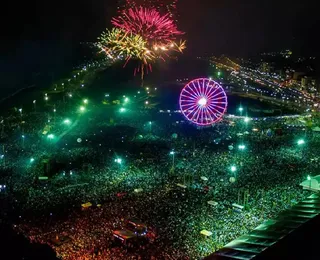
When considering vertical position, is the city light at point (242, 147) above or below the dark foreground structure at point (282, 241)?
above

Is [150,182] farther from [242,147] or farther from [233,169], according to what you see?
[242,147]

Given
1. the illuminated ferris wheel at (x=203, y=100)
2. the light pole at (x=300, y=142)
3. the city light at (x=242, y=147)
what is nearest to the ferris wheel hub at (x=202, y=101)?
the illuminated ferris wheel at (x=203, y=100)

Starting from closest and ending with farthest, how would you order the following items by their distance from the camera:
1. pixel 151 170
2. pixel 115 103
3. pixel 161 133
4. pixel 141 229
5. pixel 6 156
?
pixel 141 229, pixel 151 170, pixel 6 156, pixel 161 133, pixel 115 103

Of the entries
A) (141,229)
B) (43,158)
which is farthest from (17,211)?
(43,158)

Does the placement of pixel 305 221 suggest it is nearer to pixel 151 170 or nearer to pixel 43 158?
pixel 151 170

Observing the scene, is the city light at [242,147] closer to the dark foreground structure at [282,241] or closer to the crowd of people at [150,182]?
the crowd of people at [150,182]

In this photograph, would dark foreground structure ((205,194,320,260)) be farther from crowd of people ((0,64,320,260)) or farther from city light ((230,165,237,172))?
city light ((230,165,237,172))

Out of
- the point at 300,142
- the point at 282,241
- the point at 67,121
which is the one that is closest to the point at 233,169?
the point at 300,142

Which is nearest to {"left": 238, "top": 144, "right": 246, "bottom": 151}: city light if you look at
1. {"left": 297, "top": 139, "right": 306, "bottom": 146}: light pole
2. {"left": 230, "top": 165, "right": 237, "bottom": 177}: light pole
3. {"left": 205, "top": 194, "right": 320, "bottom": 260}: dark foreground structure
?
{"left": 297, "top": 139, "right": 306, "bottom": 146}: light pole
